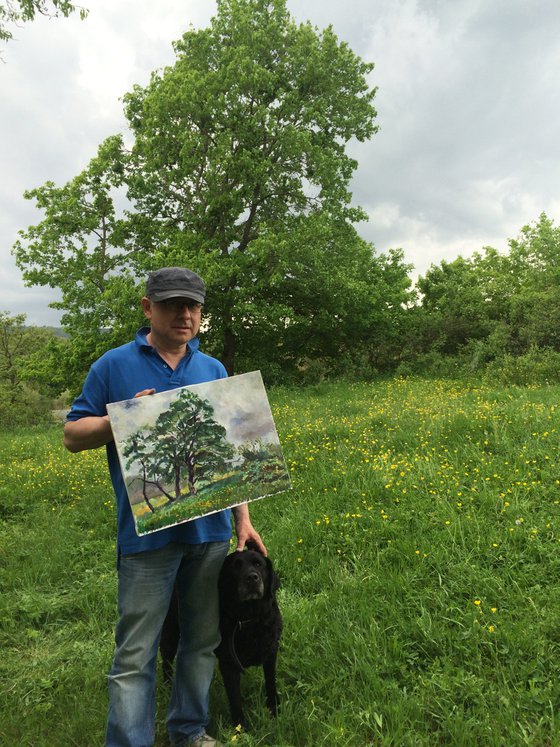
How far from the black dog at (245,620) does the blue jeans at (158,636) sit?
0.26 feet

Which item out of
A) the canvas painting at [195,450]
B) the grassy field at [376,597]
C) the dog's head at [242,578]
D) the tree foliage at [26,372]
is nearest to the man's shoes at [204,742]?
→ the grassy field at [376,597]

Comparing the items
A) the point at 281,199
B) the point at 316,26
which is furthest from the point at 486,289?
the point at 316,26

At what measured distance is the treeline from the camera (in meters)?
14.6

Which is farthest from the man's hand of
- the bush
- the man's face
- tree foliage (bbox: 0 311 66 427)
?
tree foliage (bbox: 0 311 66 427)

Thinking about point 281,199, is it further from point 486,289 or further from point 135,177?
point 486,289

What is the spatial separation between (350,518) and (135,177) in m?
16.2

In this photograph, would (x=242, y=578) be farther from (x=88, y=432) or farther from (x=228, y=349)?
(x=228, y=349)

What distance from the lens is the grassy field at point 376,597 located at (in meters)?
Result: 2.55

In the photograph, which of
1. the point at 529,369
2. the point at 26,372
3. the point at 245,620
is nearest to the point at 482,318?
the point at 529,369

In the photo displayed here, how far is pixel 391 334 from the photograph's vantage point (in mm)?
18047

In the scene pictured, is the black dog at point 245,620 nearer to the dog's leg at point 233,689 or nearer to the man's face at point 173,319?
the dog's leg at point 233,689

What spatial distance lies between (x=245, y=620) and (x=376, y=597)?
132cm

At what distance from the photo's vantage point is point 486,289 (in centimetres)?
1920

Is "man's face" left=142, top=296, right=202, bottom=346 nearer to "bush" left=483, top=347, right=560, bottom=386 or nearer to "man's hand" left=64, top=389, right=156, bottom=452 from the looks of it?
"man's hand" left=64, top=389, right=156, bottom=452
